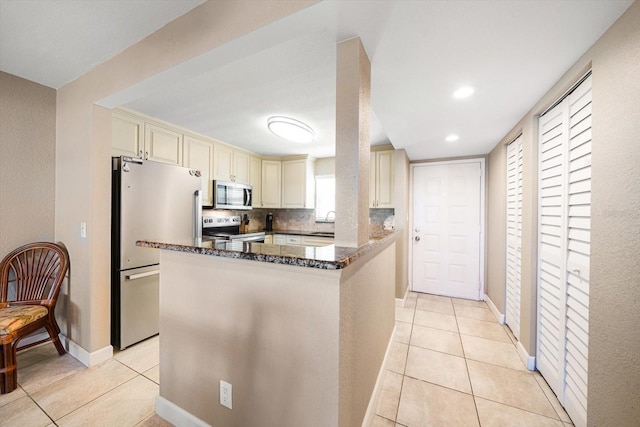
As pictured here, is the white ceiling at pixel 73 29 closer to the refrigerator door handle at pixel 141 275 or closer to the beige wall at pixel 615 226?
the refrigerator door handle at pixel 141 275

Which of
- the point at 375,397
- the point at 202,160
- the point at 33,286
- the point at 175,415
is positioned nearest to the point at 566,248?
the point at 375,397

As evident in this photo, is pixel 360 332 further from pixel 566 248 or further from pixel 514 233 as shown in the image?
pixel 514 233

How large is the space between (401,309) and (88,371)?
3.21 m

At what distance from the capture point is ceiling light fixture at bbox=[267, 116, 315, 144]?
91.4 inches

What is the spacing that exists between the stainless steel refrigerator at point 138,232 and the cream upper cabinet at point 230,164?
0.95 m

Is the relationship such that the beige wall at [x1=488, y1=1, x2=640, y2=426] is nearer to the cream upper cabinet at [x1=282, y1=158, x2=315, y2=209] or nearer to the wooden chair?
the cream upper cabinet at [x1=282, y1=158, x2=315, y2=209]

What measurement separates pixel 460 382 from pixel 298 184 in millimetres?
3325

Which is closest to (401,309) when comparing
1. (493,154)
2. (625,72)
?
(493,154)

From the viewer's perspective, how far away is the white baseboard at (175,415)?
134 cm

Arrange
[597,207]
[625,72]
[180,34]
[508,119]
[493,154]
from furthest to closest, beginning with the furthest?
[493,154]
[508,119]
[180,34]
[597,207]
[625,72]

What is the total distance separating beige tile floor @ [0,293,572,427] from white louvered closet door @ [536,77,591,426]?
0.25 meters

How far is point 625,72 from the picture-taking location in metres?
1.04

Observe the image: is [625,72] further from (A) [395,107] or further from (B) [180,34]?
(B) [180,34]

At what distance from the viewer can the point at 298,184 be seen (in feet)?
13.8
